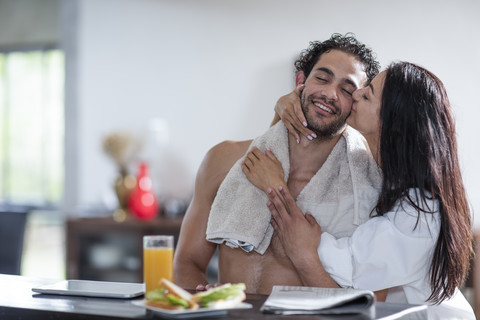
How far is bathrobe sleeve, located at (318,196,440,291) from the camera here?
1.73 m

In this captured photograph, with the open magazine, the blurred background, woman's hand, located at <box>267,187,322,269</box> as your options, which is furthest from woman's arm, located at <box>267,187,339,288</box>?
the blurred background

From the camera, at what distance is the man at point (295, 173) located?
2.03m

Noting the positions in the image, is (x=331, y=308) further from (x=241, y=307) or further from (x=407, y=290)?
(x=407, y=290)

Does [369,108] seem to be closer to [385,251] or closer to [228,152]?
[385,251]

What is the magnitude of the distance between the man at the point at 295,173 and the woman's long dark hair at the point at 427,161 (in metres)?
0.19

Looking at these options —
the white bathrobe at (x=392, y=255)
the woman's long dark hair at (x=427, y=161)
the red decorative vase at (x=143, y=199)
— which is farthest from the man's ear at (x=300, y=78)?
the red decorative vase at (x=143, y=199)

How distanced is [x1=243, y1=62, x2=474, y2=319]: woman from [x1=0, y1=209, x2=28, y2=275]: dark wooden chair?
142 cm

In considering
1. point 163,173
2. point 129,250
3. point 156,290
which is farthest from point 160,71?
point 156,290

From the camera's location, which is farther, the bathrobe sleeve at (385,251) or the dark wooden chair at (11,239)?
the dark wooden chair at (11,239)

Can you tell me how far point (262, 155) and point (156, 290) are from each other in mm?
827

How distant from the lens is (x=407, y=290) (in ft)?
6.04

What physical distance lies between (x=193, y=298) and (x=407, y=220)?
0.71m

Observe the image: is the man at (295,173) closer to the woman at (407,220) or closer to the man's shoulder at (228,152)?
the man's shoulder at (228,152)

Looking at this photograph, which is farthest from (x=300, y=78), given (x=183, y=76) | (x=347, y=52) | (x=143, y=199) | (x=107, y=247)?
(x=107, y=247)
